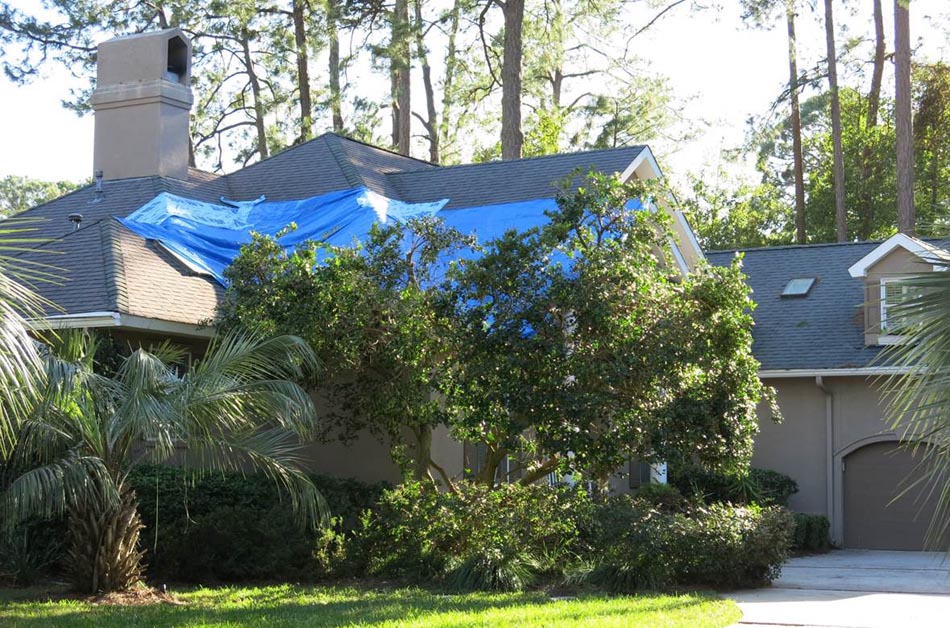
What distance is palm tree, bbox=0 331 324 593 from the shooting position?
1048cm

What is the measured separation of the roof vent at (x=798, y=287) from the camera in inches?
932

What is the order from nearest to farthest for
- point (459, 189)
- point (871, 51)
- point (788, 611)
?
point (788, 611) < point (459, 189) < point (871, 51)

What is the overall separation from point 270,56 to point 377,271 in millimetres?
19303

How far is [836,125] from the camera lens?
103 ft

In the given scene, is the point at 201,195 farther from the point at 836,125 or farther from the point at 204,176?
the point at 836,125

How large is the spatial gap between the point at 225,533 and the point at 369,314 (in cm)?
296

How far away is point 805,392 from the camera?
22016mm

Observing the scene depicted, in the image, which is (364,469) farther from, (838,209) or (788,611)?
(838,209)

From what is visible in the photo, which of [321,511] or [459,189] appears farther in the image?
[459,189]

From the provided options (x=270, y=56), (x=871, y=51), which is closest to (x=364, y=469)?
(x=270, y=56)

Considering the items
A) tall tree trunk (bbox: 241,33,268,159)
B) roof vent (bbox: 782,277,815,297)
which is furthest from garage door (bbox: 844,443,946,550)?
tall tree trunk (bbox: 241,33,268,159)

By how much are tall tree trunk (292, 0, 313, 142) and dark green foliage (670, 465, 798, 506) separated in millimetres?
14319

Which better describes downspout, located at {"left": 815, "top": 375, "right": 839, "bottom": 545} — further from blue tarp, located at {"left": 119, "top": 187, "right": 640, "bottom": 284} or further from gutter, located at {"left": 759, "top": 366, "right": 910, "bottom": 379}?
blue tarp, located at {"left": 119, "top": 187, "right": 640, "bottom": 284}

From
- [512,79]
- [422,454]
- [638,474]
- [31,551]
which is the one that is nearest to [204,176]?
[512,79]
